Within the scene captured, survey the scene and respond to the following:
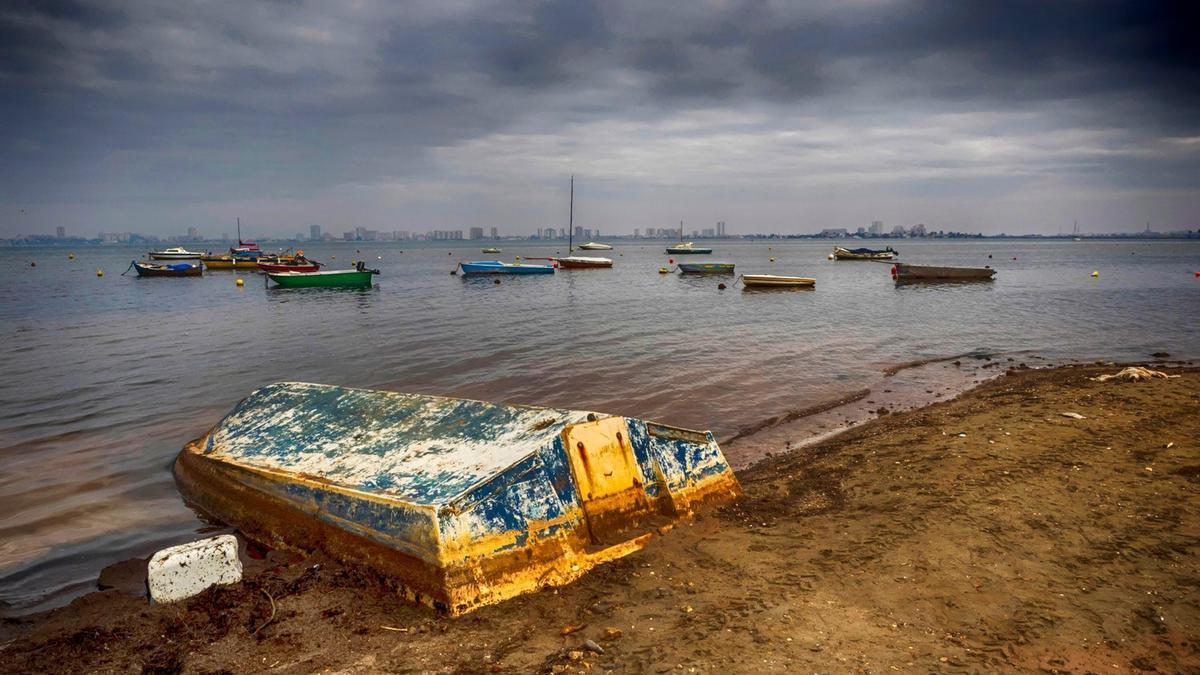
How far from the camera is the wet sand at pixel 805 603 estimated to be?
11.3 ft

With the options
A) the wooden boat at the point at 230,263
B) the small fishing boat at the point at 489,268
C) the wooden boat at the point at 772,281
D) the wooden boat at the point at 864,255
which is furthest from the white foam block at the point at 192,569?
the wooden boat at the point at 864,255

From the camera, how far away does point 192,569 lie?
4.43 m

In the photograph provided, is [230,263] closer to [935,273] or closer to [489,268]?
[489,268]

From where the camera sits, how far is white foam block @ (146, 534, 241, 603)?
4.38m

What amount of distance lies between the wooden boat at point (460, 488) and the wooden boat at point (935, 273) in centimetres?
4091

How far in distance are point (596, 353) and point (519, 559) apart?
12.2m

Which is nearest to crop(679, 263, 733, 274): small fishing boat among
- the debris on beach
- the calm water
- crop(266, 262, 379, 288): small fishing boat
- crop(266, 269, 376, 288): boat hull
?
the calm water

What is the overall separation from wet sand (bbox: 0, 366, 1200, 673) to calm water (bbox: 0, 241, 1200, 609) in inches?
81.3

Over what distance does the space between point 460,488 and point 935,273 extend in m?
45.5

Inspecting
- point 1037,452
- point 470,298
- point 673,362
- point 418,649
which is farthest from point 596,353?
point 470,298

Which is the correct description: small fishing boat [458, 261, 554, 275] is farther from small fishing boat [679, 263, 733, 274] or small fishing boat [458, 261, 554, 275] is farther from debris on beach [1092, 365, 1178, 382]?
debris on beach [1092, 365, 1178, 382]

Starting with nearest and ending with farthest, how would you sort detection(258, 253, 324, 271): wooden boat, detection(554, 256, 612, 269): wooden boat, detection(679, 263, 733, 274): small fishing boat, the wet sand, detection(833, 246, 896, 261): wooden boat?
the wet sand, detection(258, 253, 324, 271): wooden boat, detection(679, 263, 733, 274): small fishing boat, detection(554, 256, 612, 269): wooden boat, detection(833, 246, 896, 261): wooden boat

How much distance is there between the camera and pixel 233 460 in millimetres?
6059

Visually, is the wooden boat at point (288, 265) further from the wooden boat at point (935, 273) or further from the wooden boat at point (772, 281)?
the wooden boat at point (935, 273)
